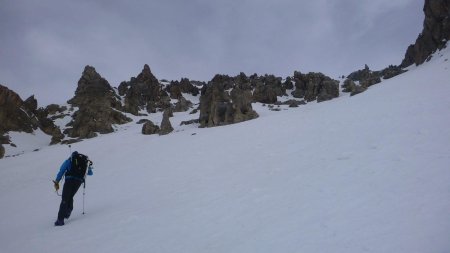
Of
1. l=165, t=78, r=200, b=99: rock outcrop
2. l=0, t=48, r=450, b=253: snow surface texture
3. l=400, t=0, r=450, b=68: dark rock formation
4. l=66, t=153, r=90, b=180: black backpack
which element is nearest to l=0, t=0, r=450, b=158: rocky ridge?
l=400, t=0, r=450, b=68: dark rock formation

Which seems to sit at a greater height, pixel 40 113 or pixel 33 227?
pixel 40 113

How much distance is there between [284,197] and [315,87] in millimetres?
63483

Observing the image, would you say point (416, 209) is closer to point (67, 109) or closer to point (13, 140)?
point (13, 140)

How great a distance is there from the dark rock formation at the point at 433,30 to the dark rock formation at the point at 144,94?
55.3 metres

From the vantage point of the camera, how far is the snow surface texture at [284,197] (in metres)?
6.85

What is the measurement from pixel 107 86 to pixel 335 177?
81.1 meters

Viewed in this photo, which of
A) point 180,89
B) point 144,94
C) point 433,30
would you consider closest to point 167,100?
point 144,94

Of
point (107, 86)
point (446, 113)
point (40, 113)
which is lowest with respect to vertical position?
point (446, 113)

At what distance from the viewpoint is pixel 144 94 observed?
90.9m

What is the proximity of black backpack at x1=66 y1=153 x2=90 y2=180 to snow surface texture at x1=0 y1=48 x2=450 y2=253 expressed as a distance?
157 cm

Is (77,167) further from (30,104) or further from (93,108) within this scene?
(30,104)

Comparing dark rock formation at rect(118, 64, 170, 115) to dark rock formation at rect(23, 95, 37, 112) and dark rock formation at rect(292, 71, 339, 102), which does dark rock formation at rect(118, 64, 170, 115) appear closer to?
dark rock formation at rect(23, 95, 37, 112)

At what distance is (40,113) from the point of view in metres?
71.2

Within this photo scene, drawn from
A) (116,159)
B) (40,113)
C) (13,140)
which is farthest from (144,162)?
(40,113)
